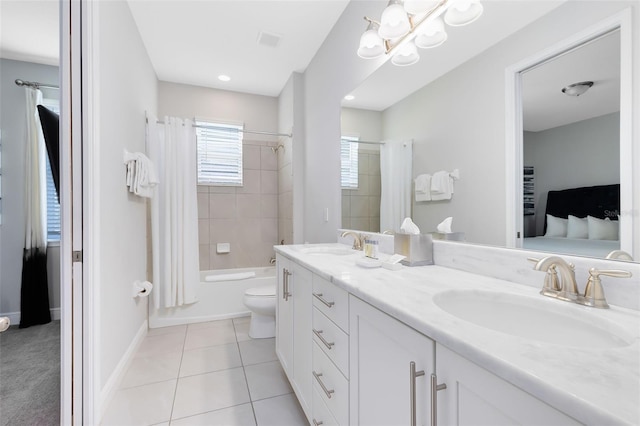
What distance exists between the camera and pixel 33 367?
1.84 metres

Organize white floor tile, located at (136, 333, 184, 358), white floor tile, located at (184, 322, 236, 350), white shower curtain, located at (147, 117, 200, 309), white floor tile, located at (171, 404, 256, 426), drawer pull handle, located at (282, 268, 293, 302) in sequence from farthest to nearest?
white shower curtain, located at (147, 117, 200, 309) < white floor tile, located at (184, 322, 236, 350) < white floor tile, located at (136, 333, 184, 358) < drawer pull handle, located at (282, 268, 293, 302) < white floor tile, located at (171, 404, 256, 426)

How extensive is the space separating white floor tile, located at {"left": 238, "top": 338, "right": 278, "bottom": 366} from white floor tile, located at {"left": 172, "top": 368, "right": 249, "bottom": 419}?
6.4 inches

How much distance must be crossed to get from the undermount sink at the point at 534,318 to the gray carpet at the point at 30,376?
203 cm

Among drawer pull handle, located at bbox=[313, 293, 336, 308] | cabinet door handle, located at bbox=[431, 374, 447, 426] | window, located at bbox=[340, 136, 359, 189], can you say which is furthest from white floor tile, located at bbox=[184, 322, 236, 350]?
cabinet door handle, located at bbox=[431, 374, 447, 426]

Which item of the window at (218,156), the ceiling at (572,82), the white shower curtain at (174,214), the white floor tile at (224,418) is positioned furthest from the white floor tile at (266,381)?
the window at (218,156)

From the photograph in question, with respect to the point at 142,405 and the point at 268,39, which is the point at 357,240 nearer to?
the point at 142,405

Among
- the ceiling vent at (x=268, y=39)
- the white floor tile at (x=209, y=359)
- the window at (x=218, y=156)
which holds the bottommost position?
the white floor tile at (x=209, y=359)

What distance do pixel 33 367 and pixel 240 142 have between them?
108 inches

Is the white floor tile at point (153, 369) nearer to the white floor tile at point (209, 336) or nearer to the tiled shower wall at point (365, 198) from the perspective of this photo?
the white floor tile at point (209, 336)

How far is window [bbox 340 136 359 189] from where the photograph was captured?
6.64ft

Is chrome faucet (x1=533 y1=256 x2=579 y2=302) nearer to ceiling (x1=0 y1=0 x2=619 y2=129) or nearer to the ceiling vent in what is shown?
ceiling (x1=0 y1=0 x2=619 y2=129)

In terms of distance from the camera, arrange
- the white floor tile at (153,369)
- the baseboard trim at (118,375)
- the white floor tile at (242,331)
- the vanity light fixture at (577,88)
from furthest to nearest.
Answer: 1. the white floor tile at (242,331)
2. the white floor tile at (153,369)
3. the baseboard trim at (118,375)
4. the vanity light fixture at (577,88)

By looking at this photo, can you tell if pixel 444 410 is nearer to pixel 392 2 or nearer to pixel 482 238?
pixel 482 238

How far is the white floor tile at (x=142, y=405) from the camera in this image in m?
1.46
